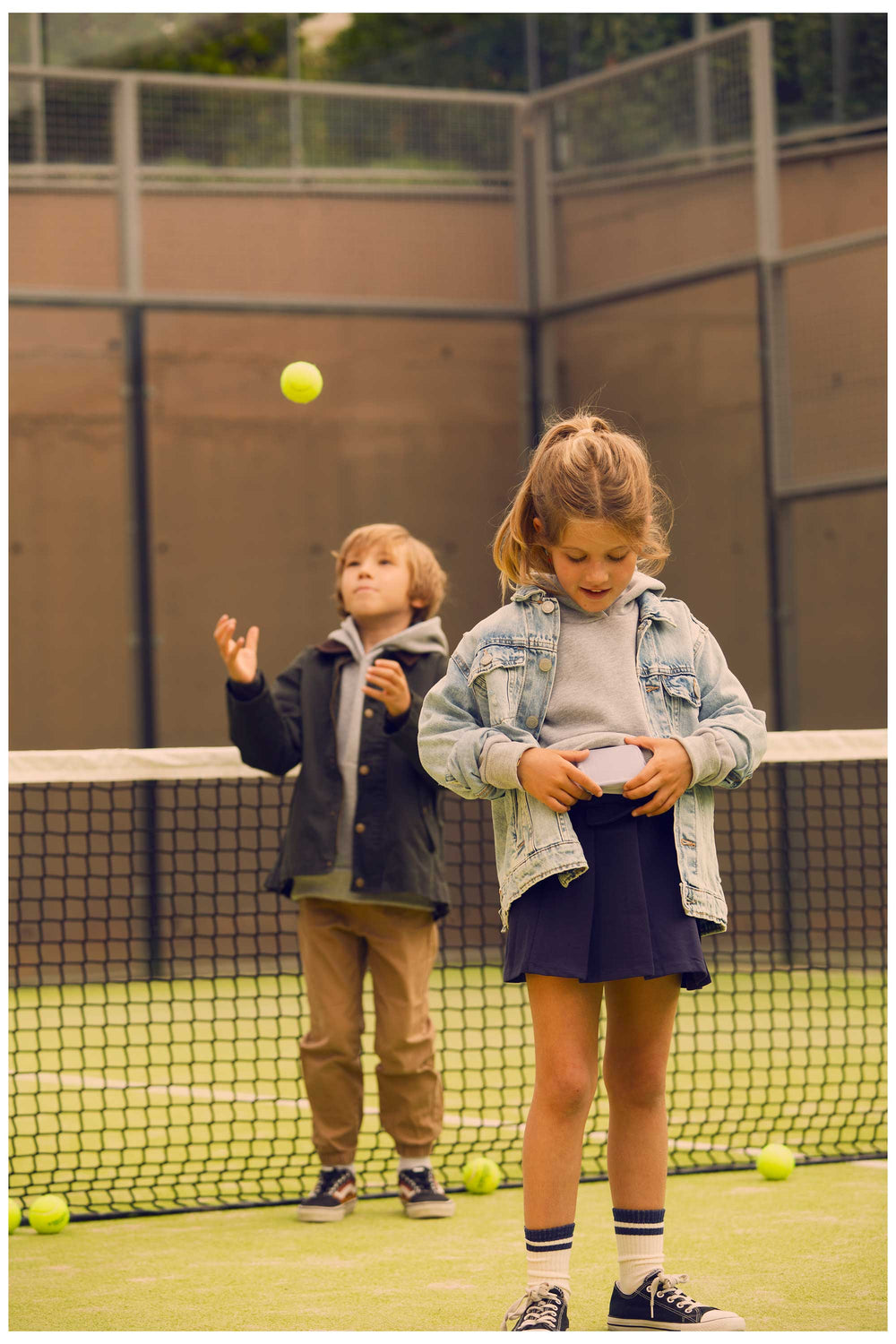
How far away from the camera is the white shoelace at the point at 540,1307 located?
2.50 m

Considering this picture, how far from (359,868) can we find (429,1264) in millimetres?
882

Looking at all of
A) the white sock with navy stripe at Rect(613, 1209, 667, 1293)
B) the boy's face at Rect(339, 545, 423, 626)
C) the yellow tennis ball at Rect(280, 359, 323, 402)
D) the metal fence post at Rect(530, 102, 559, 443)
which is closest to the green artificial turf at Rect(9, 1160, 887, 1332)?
the white sock with navy stripe at Rect(613, 1209, 667, 1293)

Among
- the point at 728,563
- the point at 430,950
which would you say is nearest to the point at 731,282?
the point at 728,563

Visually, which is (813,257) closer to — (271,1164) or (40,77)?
(40,77)

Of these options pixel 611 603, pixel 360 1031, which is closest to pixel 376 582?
pixel 360 1031

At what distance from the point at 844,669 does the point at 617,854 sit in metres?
6.15

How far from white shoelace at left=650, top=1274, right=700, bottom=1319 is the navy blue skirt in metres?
0.47

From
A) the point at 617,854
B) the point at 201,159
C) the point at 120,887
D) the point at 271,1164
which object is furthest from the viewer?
the point at 201,159

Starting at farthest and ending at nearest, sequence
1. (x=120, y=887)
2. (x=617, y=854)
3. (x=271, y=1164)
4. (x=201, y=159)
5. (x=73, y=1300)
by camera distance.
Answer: (x=201, y=159) → (x=120, y=887) → (x=271, y=1164) → (x=73, y=1300) → (x=617, y=854)

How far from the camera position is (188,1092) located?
542 centimetres

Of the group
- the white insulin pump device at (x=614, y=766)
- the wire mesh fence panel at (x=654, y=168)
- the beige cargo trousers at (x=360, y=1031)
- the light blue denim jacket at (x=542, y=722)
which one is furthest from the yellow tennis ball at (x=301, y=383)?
the wire mesh fence panel at (x=654, y=168)

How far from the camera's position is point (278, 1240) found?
353 cm

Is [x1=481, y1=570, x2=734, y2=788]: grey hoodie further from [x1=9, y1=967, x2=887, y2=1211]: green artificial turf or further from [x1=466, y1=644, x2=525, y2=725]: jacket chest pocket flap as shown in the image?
[x1=9, y1=967, x2=887, y2=1211]: green artificial turf

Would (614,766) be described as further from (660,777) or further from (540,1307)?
(540,1307)
